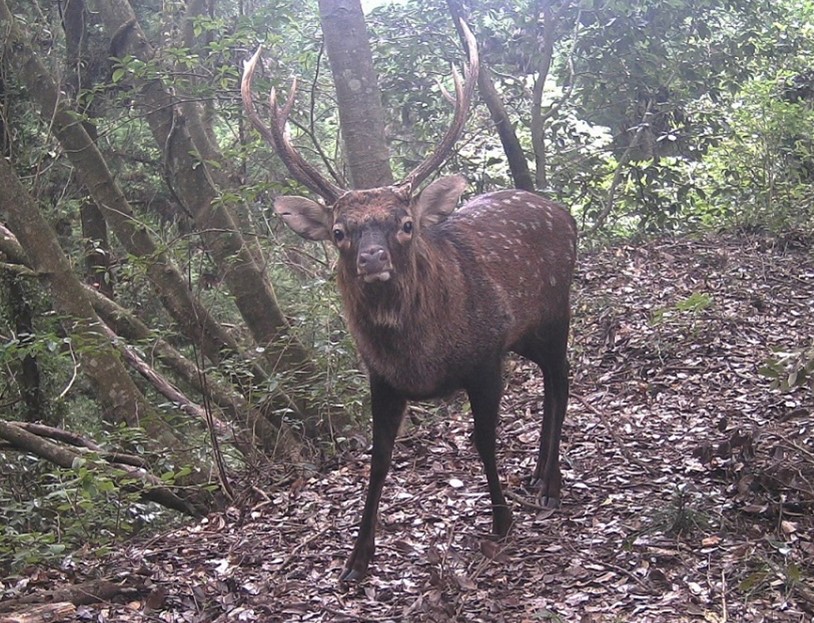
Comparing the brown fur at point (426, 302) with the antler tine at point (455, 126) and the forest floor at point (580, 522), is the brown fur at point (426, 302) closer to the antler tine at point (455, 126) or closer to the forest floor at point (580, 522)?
the antler tine at point (455, 126)

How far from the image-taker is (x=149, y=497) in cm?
590

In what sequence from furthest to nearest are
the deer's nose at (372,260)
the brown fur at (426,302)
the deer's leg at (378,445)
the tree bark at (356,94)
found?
the tree bark at (356,94) < the deer's leg at (378,445) < the brown fur at (426,302) < the deer's nose at (372,260)

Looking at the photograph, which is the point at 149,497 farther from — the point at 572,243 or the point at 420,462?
the point at 572,243

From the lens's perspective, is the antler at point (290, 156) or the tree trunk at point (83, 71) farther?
the tree trunk at point (83, 71)

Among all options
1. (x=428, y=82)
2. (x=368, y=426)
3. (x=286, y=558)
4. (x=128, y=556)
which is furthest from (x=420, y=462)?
(x=428, y=82)

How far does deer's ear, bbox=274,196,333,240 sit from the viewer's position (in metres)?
4.79

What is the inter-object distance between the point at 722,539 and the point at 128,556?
2.82 m

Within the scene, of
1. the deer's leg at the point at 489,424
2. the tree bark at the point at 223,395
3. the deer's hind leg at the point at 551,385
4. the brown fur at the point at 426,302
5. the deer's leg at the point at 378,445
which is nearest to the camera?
the brown fur at the point at 426,302

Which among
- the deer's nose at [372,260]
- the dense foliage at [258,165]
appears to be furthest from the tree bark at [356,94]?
the deer's nose at [372,260]

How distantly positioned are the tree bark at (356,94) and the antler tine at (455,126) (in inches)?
55.5

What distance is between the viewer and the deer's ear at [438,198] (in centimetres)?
491

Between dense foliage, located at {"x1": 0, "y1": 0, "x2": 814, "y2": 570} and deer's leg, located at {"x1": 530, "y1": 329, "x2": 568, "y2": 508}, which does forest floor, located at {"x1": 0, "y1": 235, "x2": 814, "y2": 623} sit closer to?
deer's leg, located at {"x1": 530, "y1": 329, "x2": 568, "y2": 508}

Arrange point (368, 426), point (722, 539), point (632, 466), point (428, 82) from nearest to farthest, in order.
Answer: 1. point (722, 539)
2. point (632, 466)
3. point (368, 426)
4. point (428, 82)

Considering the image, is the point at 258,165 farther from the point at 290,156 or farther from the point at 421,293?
the point at 421,293
